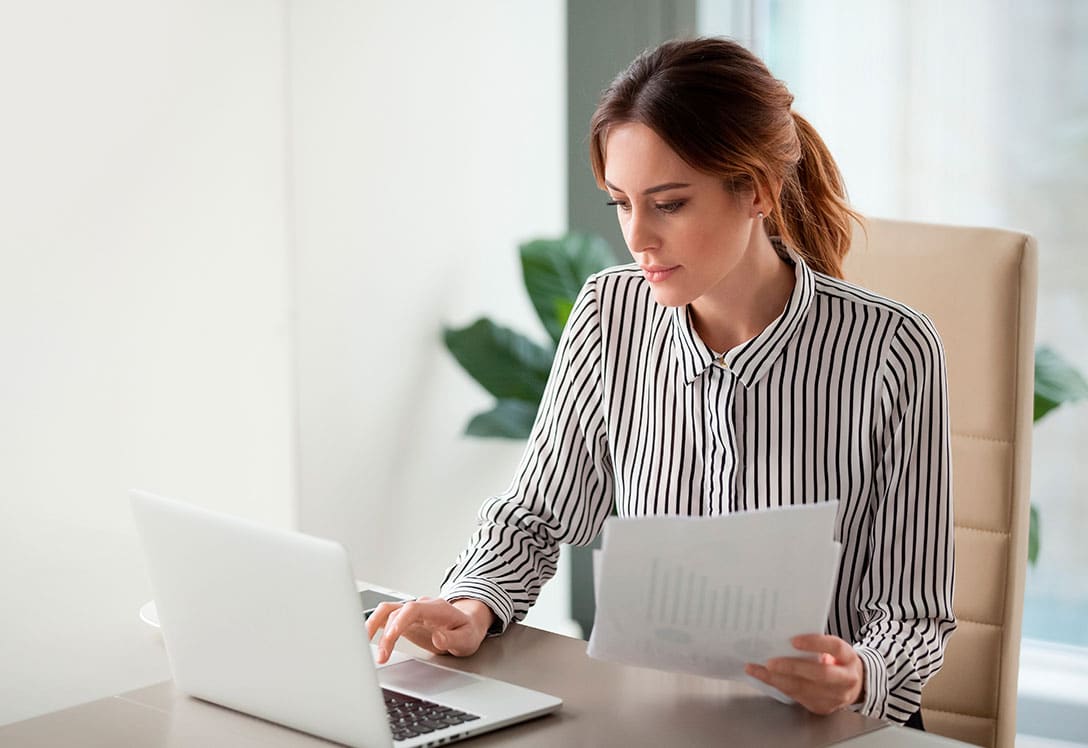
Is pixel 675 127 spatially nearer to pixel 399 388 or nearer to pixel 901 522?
pixel 901 522

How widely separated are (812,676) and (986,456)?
2.09ft

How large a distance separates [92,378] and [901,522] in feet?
5.22

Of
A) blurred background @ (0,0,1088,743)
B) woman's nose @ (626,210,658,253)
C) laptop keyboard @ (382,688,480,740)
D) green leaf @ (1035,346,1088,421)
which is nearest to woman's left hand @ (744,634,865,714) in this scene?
laptop keyboard @ (382,688,480,740)

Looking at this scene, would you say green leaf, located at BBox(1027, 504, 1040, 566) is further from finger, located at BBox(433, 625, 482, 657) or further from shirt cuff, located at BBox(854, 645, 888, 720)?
finger, located at BBox(433, 625, 482, 657)

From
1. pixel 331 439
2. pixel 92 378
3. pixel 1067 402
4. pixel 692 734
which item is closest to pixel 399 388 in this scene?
pixel 331 439

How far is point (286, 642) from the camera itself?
3.45 feet

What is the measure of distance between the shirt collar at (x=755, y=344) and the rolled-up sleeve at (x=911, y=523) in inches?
4.5

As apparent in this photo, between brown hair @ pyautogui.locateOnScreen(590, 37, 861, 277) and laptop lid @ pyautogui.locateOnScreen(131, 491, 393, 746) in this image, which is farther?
brown hair @ pyautogui.locateOnScreen(590, 37, 861, 277)

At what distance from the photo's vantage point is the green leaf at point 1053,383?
2434mm

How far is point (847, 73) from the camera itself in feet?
9.53

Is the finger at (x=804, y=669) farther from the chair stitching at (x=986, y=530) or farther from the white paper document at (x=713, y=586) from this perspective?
the chair stitching at (x=986, y=530)

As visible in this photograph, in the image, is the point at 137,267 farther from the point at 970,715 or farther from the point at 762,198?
the point at 970,715

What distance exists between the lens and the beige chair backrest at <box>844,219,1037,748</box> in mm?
1613

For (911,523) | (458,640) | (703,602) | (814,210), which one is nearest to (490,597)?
(458,640)
